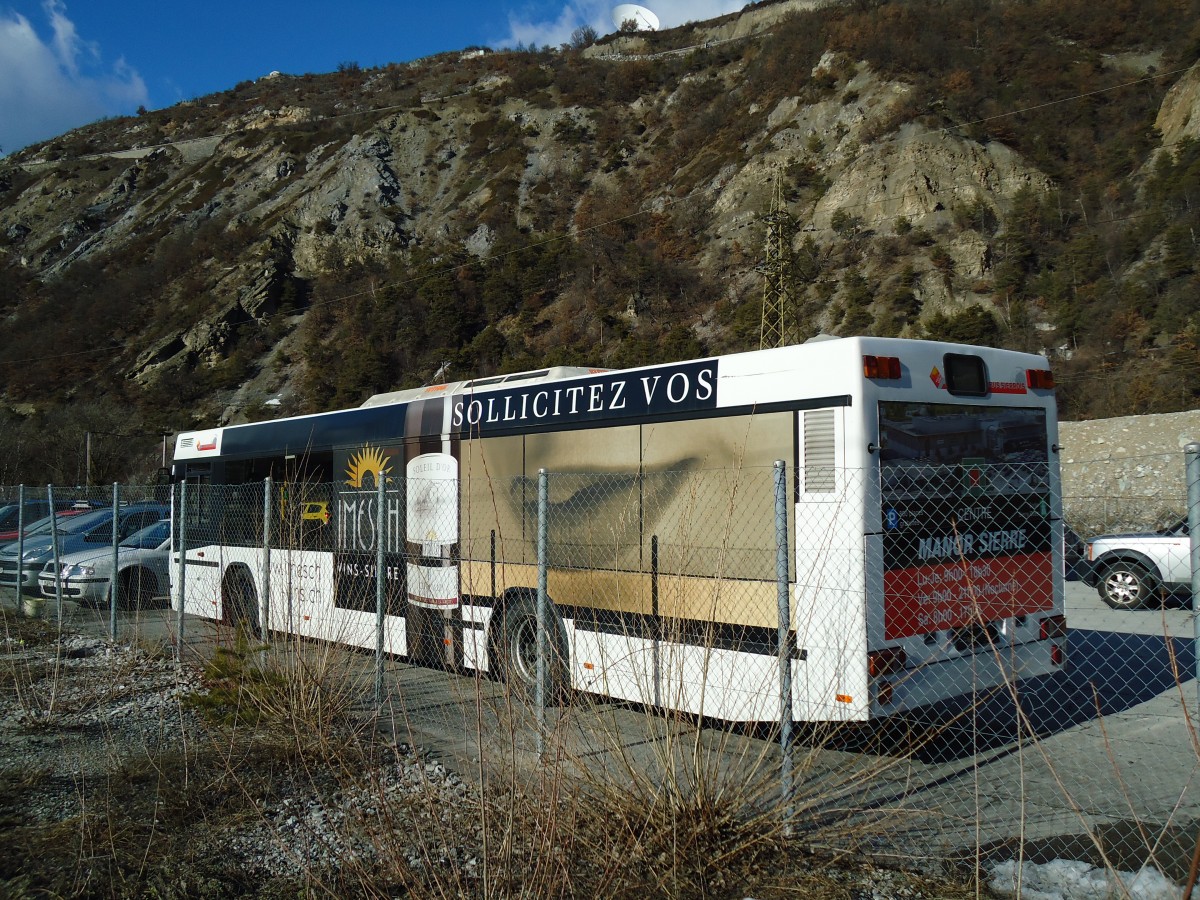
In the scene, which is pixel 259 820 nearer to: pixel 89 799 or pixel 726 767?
pixel 89 799

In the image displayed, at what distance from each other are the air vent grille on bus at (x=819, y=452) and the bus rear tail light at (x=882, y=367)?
13.7 inches

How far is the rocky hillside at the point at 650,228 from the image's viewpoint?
38844 millimetres

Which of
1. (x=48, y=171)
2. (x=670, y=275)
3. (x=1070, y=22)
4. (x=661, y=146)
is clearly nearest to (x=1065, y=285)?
(x=670, y=275)

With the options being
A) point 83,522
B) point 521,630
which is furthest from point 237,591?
point 83,522

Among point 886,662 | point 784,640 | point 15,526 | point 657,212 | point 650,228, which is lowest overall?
point 886,662

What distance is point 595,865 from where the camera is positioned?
4.02 m

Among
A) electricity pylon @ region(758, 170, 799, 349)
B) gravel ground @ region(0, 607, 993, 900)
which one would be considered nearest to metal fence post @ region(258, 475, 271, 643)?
gravel ground @ region(0, 607, 993, 900)

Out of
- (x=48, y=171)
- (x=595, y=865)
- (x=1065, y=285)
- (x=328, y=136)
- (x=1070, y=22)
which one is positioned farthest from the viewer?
(x=48, y=171)

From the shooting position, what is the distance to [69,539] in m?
15.4

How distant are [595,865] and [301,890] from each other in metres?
1.35

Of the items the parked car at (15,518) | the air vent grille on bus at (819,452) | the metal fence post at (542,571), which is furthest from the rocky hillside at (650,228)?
the metal fence post at (542,571)

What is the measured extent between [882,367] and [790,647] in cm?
187

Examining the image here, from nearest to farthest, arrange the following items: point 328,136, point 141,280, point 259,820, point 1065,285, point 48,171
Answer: point 259,820, point 1065,285, point 141,280, point 328,136, point 48,171

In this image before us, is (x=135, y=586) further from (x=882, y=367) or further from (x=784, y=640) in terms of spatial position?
(x=784, y=640)
